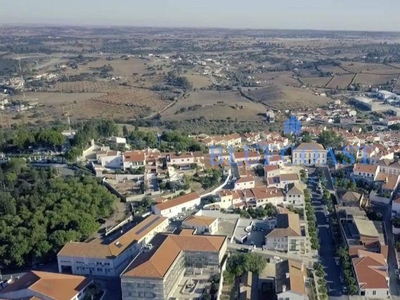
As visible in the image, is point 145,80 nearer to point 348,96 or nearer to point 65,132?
point 348,96

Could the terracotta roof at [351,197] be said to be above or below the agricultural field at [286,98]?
above

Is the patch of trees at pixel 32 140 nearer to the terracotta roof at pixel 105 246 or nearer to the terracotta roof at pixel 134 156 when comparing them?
the terracotta roof at pixel 134 156

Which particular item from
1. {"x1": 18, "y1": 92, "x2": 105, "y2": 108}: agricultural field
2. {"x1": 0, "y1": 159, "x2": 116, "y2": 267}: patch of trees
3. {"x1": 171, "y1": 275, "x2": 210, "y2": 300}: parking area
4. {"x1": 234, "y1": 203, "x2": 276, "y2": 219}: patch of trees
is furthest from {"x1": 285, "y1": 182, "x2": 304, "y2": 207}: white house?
{"x1": 18, "y1": 92, "x2": 105, "y2": 108}: agricultural field

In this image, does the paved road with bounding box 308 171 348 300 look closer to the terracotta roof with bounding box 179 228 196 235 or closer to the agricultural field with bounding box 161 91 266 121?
the terracotta roof with bounding box 179 228 196 235

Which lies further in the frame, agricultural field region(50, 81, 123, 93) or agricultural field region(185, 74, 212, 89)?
agricultural field region(185, 74, 212, 89)

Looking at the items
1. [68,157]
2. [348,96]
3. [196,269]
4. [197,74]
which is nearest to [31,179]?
[68,157]

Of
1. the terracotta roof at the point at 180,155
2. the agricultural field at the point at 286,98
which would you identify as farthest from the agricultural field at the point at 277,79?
the terracotta roof at the point at 180,155

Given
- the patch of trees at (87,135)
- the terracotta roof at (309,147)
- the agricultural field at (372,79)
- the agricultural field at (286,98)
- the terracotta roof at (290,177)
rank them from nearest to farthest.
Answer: the terracotta roof at (290,177), the patch of trees at (87,135), the terracotta roof at (309,147), the agricultural field at (286,98), the agricultural field at (372,79)
